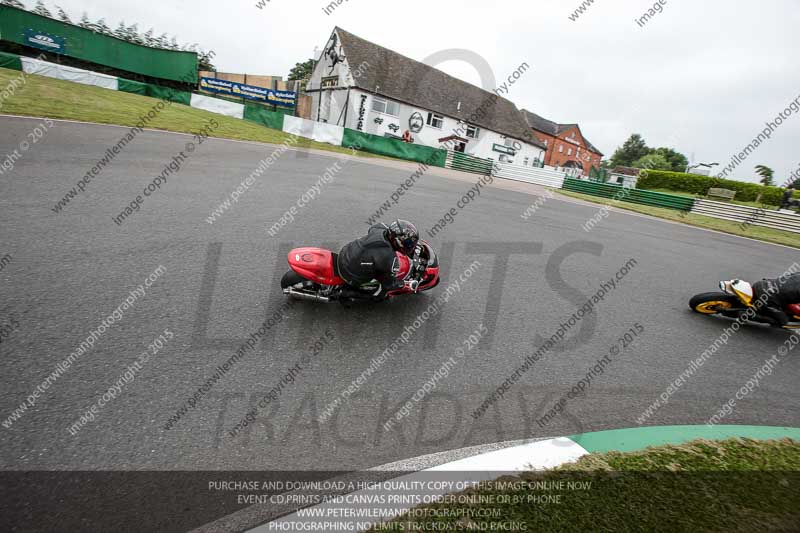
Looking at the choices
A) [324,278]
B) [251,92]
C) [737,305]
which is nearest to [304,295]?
[324,278]

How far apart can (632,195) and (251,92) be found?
3079 centimetres

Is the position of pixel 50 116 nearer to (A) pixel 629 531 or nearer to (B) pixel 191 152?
(B) pixel 191 152

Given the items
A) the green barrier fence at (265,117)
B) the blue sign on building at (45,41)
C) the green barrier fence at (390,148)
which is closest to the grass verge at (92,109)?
the green barrier fence at (390,148)

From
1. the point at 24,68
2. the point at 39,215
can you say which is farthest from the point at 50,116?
the point at 24,68

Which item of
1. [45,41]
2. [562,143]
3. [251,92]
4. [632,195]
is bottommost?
[632,195]

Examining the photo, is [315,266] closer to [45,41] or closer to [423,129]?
[423,129]

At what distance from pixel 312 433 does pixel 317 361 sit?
0.93m

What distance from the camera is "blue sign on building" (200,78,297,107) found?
32594 millimetres

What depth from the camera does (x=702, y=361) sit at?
15.7ft

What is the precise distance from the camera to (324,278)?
184 inches

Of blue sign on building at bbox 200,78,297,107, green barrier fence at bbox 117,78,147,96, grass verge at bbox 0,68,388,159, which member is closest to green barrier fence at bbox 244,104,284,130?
grass verge at bbox 0,68,388,159

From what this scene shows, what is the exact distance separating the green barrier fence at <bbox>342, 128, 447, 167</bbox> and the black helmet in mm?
24180

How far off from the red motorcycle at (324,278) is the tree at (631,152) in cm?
12478

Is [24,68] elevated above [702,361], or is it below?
above
